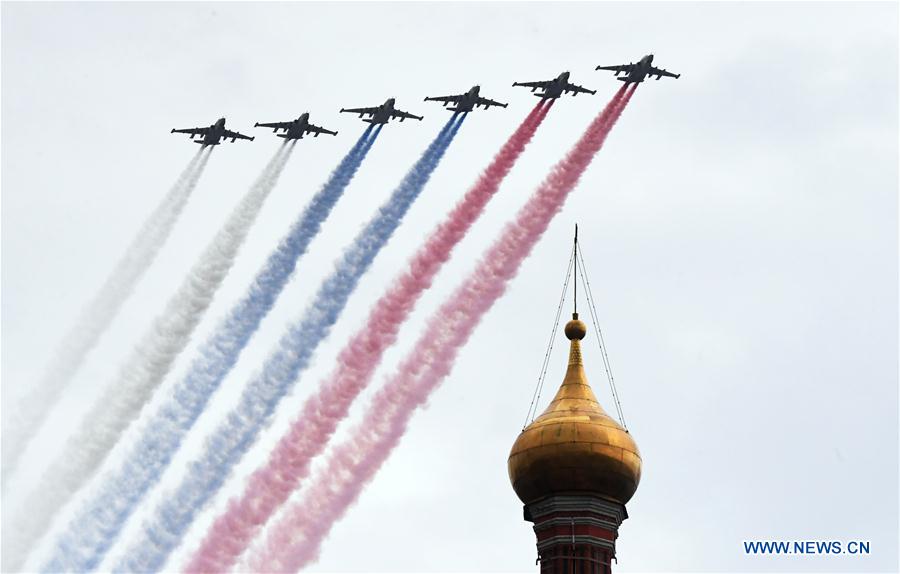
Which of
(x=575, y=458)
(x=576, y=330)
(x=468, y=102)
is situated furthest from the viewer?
(x=468, y=102)

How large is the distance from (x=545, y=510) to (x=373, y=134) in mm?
27753

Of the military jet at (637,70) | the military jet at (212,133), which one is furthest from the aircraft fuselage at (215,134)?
the military jet at (637,70)

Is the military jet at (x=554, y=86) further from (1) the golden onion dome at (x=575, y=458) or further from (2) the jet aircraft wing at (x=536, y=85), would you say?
(1) the golden onion dome at (x=575, y=458)

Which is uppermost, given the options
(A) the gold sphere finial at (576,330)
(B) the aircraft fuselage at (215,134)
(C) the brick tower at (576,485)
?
(B) the aircraft fuselage at (215,134)

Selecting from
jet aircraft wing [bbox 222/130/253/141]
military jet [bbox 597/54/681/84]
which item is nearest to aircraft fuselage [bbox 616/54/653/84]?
military jet [bbox 597/54/681/84]

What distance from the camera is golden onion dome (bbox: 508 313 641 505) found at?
90.6 m

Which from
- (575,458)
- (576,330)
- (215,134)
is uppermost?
(215,134)

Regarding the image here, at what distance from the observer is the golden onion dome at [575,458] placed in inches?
3565

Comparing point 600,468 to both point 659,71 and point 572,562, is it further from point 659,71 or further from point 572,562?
point 659,71

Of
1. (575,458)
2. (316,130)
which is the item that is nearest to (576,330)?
(575,458)

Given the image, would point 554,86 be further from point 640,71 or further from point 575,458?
point 575,458

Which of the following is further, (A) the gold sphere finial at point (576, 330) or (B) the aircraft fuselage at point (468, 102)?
(B) the aircraft fuselage at point (468, 102)

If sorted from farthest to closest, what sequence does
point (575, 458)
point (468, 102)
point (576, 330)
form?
point (468, 102) → point (576, 330) → point (575, 458)

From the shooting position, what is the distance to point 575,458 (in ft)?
297
